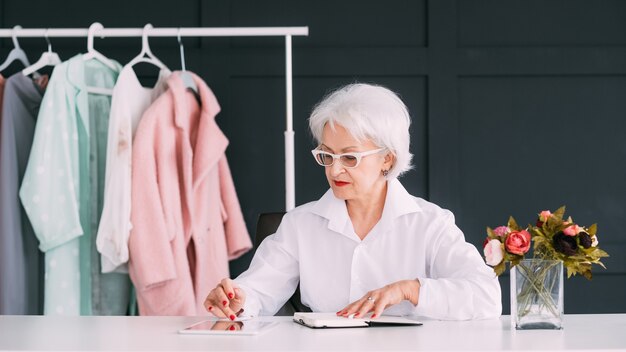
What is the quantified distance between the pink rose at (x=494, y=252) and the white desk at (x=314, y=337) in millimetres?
151

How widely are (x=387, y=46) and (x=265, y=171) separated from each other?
0.78m

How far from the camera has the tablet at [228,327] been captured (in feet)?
6.07

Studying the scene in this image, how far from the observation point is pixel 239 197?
12.8ft

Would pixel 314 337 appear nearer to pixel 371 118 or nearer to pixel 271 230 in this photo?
pixel 371 118

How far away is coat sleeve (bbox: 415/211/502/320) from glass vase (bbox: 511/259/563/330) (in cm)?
21

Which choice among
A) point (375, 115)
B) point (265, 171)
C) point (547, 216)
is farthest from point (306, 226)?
point (265, 171)

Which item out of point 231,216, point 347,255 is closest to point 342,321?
point 347,255

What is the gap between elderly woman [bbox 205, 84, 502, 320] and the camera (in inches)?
93.0

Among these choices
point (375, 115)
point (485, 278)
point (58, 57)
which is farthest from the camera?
point (58, 57)

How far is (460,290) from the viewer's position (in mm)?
2146

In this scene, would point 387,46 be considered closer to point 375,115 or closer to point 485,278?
point 375,115

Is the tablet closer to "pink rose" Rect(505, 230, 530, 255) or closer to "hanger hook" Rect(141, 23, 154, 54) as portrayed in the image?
"pink rose" Rect(505, 230, 530, 255)

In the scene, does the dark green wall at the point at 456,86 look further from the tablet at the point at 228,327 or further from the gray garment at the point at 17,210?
the tablet at the point at 228,327

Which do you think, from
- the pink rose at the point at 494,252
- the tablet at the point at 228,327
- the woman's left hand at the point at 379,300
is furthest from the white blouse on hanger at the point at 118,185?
the pink rose at the point at 494,252
